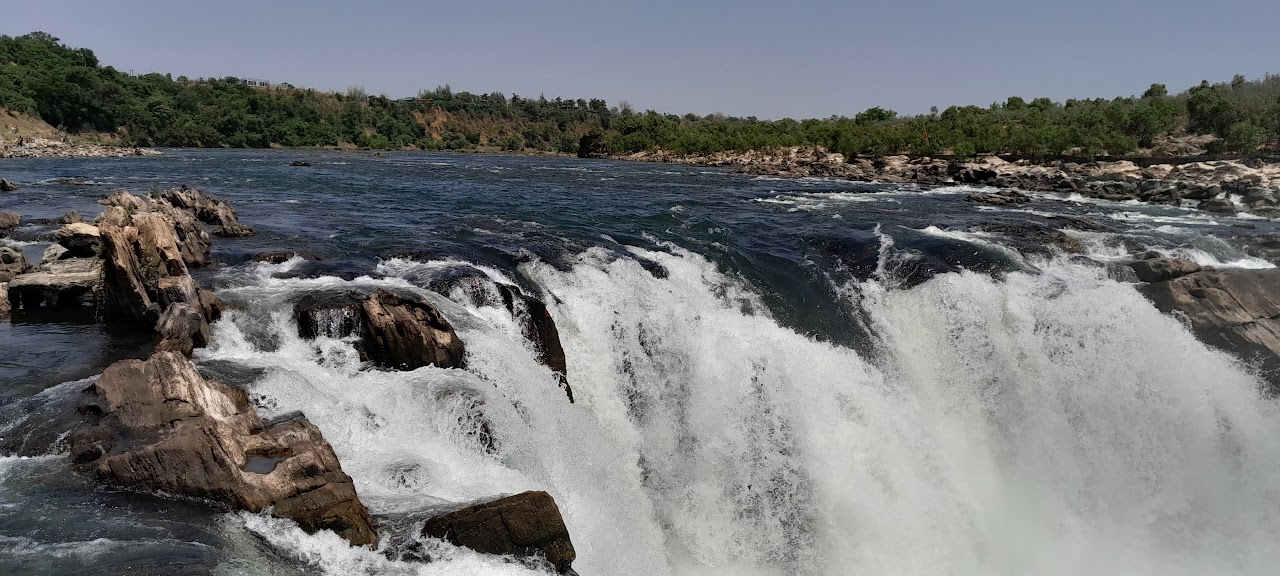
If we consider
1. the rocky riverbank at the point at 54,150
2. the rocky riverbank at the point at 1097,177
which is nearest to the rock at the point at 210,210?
the rocky riverbank at the point at 1097,177

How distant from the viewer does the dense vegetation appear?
43.0 meters

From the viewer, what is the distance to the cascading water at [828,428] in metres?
8.41

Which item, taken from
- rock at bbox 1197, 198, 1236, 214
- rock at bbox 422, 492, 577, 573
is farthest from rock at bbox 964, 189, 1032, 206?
rock at bbox 422, 492, 577, 573

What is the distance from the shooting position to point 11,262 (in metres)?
12.1

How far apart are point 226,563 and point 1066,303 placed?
13.6m

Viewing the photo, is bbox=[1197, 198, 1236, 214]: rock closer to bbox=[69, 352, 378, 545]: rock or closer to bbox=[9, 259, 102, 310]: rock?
bbox=[69, 352, 378, 545]: rock

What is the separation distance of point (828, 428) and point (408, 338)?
628 cm

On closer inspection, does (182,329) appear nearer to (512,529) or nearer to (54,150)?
(512,529)

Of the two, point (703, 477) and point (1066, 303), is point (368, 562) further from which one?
point (1066, 303)

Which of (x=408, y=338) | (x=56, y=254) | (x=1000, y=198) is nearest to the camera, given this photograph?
(x=408, y=338)

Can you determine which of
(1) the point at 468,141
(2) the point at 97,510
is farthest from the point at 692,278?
(1) the point at 468,141

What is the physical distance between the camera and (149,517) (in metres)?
5.49

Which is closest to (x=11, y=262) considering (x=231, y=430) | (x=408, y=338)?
(x=408, y=338)

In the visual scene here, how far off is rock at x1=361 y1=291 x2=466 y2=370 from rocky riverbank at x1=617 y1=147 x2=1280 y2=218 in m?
24.9
